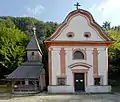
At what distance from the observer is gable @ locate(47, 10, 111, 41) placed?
31797 mm

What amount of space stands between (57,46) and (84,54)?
3.31 metres

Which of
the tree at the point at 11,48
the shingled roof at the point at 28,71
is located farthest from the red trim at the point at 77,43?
the tree at the point at 11,48

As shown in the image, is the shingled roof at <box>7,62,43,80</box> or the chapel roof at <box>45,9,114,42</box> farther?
the shingled roof at <box>7,62,43,80</box>

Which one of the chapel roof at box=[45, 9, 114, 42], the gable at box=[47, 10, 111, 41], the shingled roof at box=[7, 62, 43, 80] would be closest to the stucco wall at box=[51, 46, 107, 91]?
the gable at box=[47, 10, 111, 41]

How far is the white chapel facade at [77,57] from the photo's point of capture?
31.3 m

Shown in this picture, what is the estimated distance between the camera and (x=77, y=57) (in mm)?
31859

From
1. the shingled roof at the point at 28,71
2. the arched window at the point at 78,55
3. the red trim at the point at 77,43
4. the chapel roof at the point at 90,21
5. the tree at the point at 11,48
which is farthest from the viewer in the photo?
the tree at the point at 11,48

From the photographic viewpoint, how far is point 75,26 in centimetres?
3216

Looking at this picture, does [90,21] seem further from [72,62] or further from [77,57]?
[72,62]

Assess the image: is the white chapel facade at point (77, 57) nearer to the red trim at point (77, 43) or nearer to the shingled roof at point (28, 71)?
the red trim at point (77, 43)

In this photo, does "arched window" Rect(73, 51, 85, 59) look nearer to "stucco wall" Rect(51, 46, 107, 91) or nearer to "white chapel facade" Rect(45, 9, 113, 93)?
"white chapel facade" Rect(45, 9, 113, 93)

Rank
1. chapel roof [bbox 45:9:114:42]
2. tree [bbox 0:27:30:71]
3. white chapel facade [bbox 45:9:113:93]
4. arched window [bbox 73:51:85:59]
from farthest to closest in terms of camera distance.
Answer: tree [bbox 0:27:30:71]
arched window [bbox 73:51:85:59]
chapel roof [bbox 45:9:114:42]
white chapel facade [bbox 45:9:113:93]

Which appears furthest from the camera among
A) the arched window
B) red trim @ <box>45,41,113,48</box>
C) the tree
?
the tree

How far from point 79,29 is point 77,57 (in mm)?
3339
